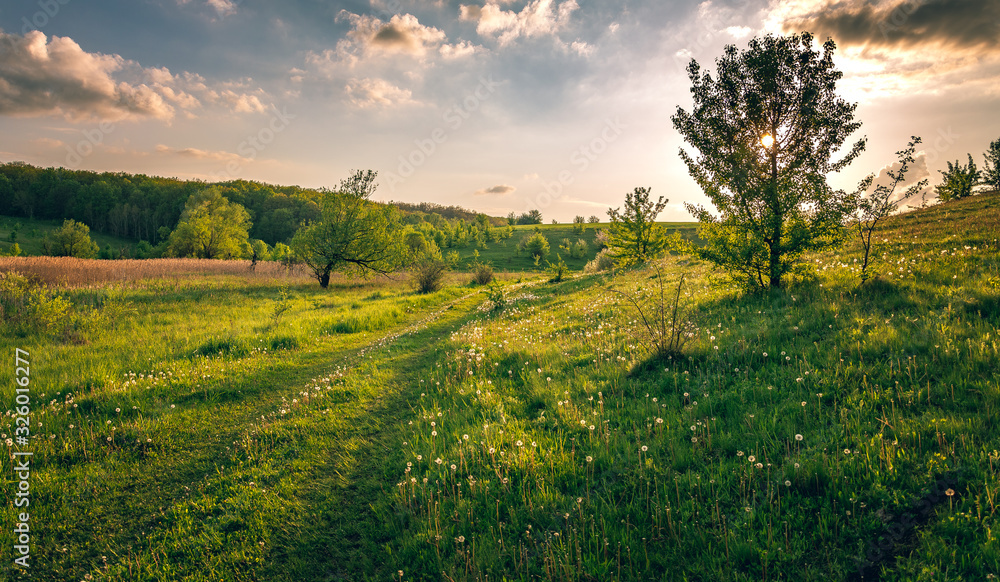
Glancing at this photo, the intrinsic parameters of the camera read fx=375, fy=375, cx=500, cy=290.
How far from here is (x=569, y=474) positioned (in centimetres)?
468

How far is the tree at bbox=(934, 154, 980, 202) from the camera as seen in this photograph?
3721 cm

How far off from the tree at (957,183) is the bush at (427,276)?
45.5m

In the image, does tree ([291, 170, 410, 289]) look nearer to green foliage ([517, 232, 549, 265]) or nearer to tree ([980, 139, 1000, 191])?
green foliage ([517, 232, 549, 265])

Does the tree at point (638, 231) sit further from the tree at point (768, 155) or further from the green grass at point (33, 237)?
the green grass at point (33, 237)

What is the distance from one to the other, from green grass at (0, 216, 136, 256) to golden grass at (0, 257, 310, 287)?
31230 millimetres

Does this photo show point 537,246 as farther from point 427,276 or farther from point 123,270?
point 123,270

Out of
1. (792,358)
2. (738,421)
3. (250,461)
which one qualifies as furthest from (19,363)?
(792,358)

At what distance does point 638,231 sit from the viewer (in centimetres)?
3466

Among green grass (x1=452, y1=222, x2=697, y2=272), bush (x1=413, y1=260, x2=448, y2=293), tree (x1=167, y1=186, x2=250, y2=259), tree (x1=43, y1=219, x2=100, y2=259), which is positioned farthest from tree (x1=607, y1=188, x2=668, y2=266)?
tree (x1=43, y1=219, x2=100, y2=259)

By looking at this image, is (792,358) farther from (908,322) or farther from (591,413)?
(591,413)

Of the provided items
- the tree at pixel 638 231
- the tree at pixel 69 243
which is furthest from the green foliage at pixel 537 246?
the tree at pixel 69 243

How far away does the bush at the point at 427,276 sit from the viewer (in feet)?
93.0

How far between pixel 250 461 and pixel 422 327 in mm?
9901

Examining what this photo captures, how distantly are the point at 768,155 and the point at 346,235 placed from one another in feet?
87.9
